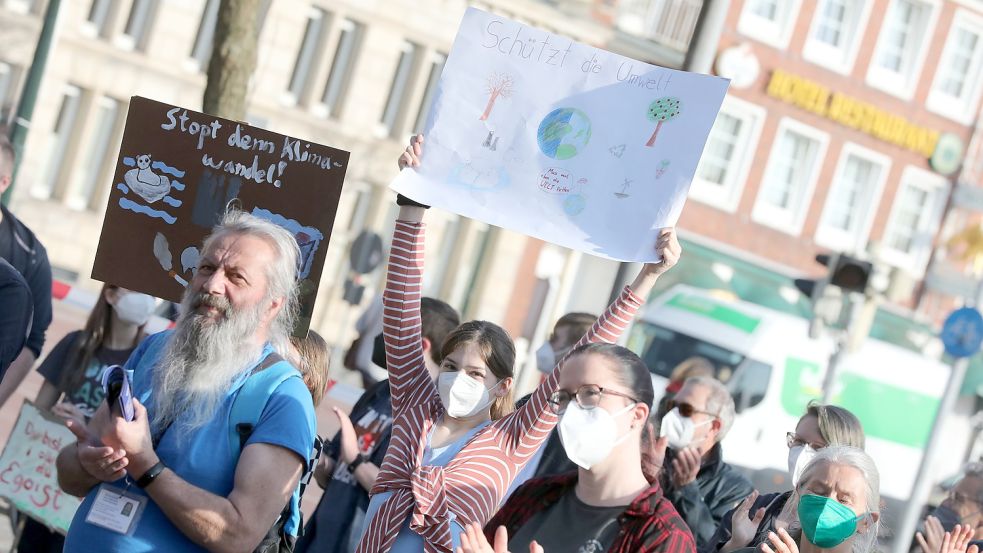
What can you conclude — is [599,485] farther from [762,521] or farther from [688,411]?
[688,411]

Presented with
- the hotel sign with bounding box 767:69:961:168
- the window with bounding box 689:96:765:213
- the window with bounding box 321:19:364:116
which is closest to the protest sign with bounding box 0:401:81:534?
the window with bounding box 321:19:364:116

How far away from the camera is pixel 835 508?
4062 millimetres

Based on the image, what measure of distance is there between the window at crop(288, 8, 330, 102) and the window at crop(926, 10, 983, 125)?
14.3 meters

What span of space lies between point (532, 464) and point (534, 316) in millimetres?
25785

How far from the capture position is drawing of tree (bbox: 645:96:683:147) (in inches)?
191

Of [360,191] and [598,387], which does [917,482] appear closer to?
[598,387]

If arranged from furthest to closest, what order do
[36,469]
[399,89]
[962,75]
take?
[962,75] → [399,89] → [36,469]

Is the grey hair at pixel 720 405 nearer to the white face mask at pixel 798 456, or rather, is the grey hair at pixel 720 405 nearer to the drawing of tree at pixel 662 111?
the white face mask at pixel 798 456

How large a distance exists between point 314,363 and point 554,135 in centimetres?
117

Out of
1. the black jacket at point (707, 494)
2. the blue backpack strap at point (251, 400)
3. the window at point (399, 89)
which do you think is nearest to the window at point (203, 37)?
the window at point (399, 89)

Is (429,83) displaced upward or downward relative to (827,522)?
upward

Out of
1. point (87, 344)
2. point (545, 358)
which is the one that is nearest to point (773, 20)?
point (545, 358)

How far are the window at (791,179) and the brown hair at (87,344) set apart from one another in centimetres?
2720

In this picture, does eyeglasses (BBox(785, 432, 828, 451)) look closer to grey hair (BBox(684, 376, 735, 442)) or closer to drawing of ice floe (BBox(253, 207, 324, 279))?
grey hair (BBox(684, 376, 735, 442))
